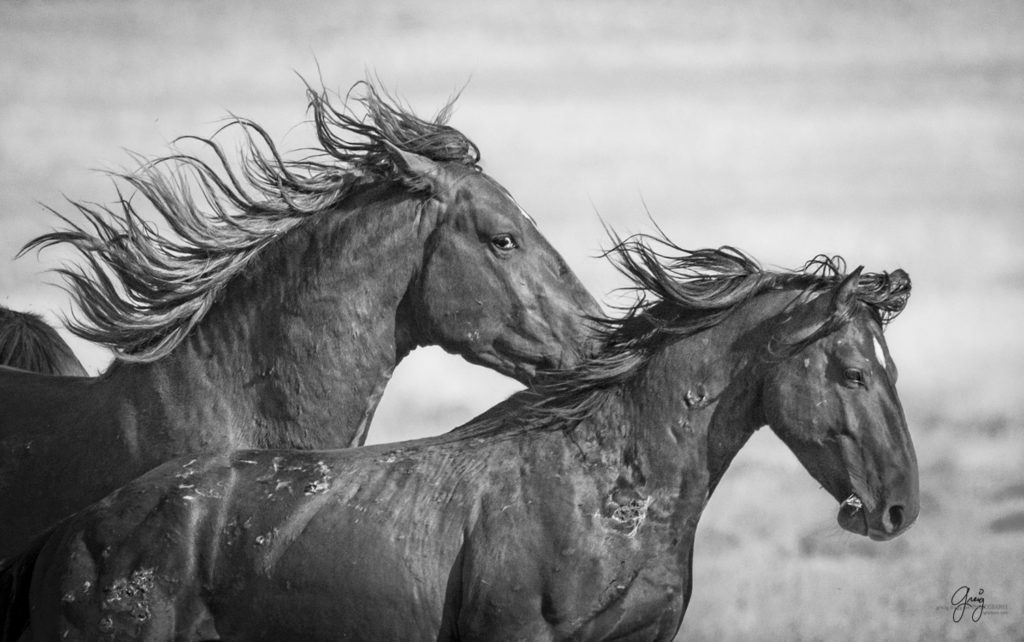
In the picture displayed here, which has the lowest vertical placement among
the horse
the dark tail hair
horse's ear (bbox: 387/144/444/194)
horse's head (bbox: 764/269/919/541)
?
the dark tail hair

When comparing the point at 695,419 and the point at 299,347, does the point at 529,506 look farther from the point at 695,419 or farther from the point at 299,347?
the point at 299,347

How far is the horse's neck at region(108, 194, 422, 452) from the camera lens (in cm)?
805

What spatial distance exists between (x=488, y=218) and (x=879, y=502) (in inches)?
79.5

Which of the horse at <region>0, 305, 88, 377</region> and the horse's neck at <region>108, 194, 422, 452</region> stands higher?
the horse at <region>0, 305, 88, 377</region>

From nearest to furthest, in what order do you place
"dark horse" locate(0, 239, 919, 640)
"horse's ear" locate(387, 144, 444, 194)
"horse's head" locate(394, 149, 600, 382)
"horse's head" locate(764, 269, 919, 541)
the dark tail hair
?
"dark horse" locate(0, 239, 919, 640), "horse's head" locate(764, 269, 919, 541), the dark tail hair, "horse's head" locate(394, 149, 600, 382), "horse's ear" locate(387, 144, 444, 194)

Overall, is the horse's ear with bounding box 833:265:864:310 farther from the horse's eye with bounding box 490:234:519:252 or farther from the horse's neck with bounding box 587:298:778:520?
the horse's eye with bounding box 490:234:519:252

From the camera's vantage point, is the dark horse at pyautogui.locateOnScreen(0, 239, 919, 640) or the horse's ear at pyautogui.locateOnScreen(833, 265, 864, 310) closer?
the dark horse at pyautogui.locateOnScreen(0, 239, 919, 640)

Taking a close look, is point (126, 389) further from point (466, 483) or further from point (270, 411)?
point (466, 483)

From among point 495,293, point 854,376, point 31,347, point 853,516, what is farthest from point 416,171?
point 31,347

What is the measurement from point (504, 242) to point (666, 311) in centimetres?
87

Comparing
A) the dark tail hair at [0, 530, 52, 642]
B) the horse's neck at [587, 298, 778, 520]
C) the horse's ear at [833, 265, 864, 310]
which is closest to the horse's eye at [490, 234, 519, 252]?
the horse's neck at [587, 298, 778, 520]

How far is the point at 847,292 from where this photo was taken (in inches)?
290

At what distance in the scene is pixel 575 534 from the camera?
23.7 ft

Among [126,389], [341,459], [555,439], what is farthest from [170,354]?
[555,439]
